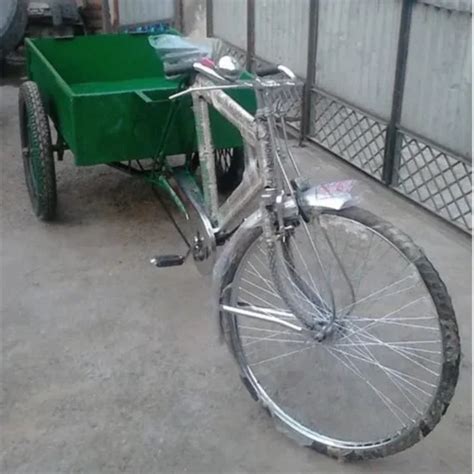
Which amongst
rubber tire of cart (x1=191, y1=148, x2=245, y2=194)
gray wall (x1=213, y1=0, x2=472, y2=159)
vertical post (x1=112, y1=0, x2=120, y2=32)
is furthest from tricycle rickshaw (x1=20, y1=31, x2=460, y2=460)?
vertical post (x1=112, y1=0, x2=120, y2=32)

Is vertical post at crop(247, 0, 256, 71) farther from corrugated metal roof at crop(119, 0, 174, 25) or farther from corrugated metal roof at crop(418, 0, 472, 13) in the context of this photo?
corrugated metal roof at crop(418, 0, 472, 13)

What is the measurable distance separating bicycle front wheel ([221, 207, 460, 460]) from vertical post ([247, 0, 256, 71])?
3.10m

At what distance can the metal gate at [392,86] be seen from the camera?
3.88 metres

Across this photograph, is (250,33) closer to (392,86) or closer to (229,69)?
(392,86)

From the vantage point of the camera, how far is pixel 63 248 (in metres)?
3.79

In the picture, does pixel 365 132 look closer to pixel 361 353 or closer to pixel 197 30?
pixel 361 353

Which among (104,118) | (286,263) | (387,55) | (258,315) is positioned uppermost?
(387,55)

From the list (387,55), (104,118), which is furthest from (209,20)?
(104,118)

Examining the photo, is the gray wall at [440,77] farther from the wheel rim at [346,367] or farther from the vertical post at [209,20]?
the vertical post at [209,20]

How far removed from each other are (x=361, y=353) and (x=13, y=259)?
1.86m

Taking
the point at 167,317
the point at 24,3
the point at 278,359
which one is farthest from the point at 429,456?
the point at 24,3

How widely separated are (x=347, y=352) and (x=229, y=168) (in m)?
1.80

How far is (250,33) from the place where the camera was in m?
5.84

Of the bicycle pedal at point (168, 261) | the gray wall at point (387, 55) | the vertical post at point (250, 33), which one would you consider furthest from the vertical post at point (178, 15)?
the bicycle pedal at point (168, 261)
